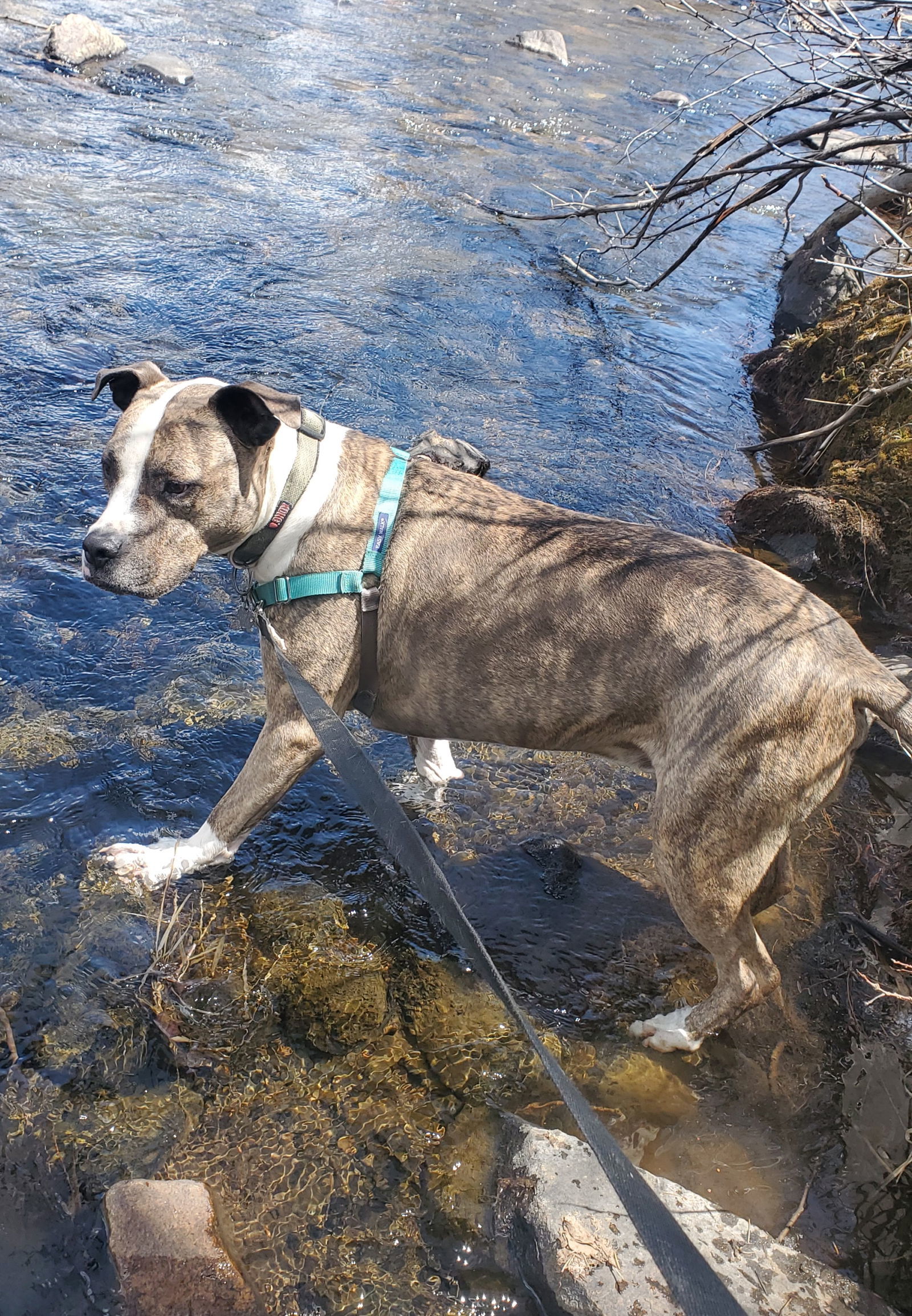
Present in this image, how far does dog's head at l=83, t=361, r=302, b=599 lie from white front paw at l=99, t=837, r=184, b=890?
1.18 metres

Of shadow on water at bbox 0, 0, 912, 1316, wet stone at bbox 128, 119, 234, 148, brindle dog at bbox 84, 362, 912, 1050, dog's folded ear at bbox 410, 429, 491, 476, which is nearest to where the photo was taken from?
shadow on water at bbox 0, 0, 912, 1316

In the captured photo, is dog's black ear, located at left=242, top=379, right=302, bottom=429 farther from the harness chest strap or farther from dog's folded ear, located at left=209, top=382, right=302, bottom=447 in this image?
the harness chest strap

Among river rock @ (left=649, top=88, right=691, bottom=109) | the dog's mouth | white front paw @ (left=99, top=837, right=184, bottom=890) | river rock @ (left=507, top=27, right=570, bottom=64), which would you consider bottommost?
white front paw @ (left=99, top=837, right=184, bottom=890)

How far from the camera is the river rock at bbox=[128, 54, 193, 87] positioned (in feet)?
48.0

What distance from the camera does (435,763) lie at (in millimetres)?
5309

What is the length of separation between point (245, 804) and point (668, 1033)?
6.66 ft

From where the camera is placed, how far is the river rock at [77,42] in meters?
14.4

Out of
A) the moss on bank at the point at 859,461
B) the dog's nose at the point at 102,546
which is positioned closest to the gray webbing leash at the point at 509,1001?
the dog's nose at the point at 102,546

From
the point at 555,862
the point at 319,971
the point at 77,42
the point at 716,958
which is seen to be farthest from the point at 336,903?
the point at 77,42

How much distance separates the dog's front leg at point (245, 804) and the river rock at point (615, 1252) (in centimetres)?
181

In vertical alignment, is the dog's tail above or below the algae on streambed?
above

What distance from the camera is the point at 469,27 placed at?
22.0 meters

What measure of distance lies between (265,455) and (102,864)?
193 centimetres

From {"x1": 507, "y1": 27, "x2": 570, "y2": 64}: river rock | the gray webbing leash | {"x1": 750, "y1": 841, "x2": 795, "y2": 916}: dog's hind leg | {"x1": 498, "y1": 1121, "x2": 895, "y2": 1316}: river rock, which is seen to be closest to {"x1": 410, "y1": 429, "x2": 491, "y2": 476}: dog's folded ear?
the gray webbing leash
